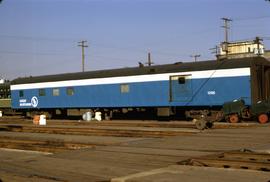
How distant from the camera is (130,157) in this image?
503 inches

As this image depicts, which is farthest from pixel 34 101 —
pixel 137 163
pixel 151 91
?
pixel 137 163

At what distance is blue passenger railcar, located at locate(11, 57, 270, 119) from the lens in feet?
89.0

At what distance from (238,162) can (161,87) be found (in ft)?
67.0

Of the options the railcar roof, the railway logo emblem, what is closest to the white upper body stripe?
the railcar roof

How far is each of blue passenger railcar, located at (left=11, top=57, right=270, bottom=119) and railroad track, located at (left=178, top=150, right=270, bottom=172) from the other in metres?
15.6

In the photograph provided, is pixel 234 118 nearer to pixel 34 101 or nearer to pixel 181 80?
pixel 181 80

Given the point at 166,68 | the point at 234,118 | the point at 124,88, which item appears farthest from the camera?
the point at 124,88

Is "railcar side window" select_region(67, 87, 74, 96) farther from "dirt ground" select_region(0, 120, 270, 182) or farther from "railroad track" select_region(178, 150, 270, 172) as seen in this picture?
"railroad track" select_region(178, 150, 270, 172)

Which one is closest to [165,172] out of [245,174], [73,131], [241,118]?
[245,174]

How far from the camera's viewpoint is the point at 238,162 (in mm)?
10078

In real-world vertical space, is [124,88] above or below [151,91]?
above

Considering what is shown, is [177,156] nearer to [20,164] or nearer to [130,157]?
[130,157]

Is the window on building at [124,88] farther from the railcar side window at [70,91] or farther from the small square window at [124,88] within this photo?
the railcar side window at [70,91]

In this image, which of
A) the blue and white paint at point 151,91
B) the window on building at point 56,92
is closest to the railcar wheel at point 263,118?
the blue and white paint at point 151,91
